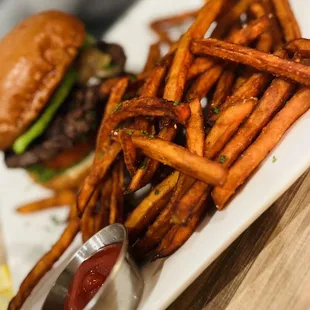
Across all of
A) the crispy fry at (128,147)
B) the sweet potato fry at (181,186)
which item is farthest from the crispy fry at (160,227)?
the crispy fry at (128,147)

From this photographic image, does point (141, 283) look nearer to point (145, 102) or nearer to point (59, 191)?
point (145, 102)

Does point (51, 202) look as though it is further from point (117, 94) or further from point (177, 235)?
point (177, 235)

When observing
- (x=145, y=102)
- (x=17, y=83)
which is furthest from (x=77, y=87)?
(x=145, y=102)

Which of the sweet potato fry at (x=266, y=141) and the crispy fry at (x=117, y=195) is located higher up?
the sweet potato fry at (x=266, y=141)

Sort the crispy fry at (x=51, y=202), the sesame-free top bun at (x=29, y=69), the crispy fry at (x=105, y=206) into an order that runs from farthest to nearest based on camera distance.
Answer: the crispy fry at (x=51, y=202) < the sesame-free top bun at (x=29, y=69) < the crispy fry at (x=105, y=206)

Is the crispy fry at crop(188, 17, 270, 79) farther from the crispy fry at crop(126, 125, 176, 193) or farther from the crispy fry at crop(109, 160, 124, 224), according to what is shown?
the crispy fry at crop(109, 160, 124, 224)

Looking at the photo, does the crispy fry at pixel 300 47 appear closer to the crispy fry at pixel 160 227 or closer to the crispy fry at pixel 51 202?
the crispy fry at pixel 160 227
